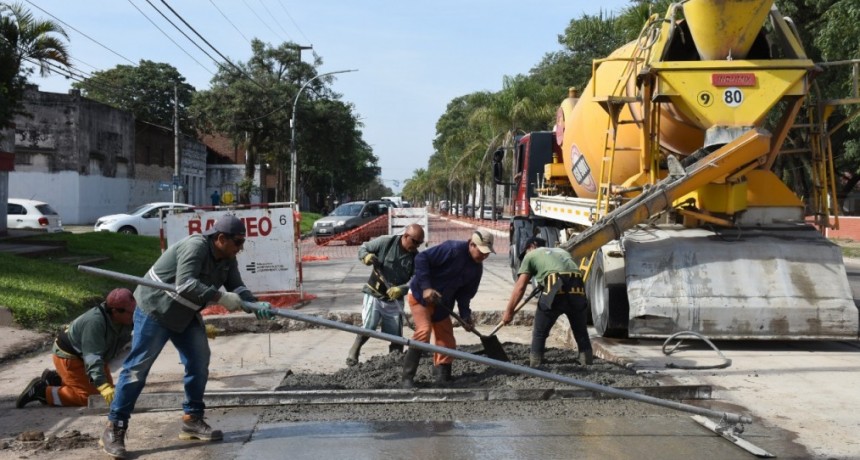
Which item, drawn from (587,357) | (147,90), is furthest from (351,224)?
(147,90)

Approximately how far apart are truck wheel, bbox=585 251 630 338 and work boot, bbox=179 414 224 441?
550 cm

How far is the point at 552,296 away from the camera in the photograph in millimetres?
8242

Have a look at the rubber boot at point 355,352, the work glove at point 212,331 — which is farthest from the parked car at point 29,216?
the rubber boot at point 355,352

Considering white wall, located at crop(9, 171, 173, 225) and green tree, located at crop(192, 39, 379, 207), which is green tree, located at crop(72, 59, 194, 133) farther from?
white wall, located at crop(9, 171, 173, 225)

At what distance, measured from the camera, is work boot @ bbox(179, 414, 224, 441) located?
6164 mm

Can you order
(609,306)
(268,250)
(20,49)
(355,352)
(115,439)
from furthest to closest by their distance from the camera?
(20,49)
(268,250)
(609,306)
(355,352)
(115,439)

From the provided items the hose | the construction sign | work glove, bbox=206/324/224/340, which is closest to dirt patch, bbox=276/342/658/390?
the hose

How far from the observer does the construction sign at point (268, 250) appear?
13523 mm

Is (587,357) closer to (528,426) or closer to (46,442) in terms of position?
(528,426)

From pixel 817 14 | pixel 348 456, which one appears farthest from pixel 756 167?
pixel 817 14

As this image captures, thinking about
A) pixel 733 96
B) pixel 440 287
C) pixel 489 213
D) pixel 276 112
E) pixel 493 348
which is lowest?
pixel 493 348

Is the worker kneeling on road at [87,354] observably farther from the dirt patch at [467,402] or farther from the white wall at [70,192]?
the white wall at [70,192]

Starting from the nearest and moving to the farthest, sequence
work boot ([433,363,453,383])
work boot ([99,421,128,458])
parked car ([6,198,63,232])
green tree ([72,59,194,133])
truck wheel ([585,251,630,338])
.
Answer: work boot ([99,421,128,458]) < work boot ([433,363,453,383]) < truck wheel ([585,251,630,338]) < parked car ([6,198,63,232]) < green tree ([72,59,194,133])

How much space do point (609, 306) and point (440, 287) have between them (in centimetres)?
322
